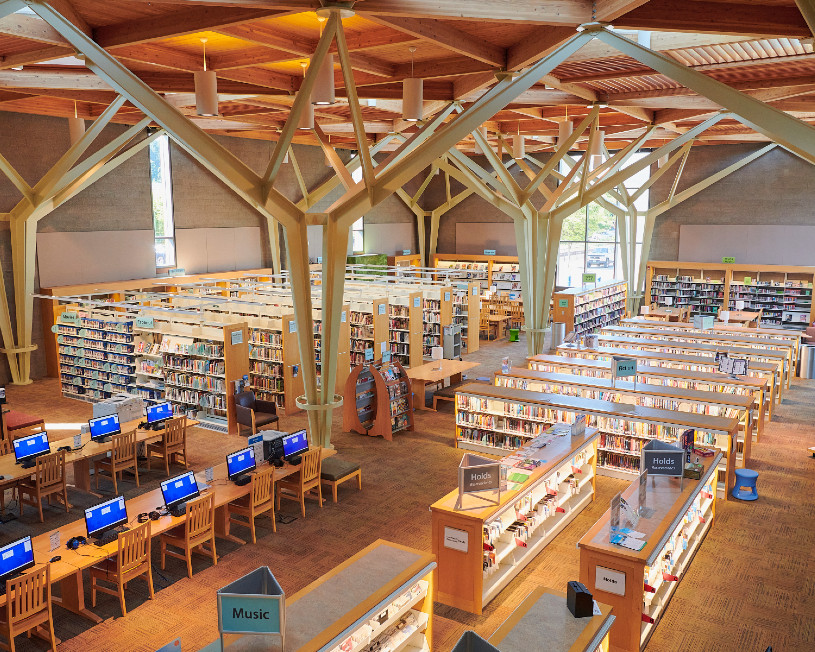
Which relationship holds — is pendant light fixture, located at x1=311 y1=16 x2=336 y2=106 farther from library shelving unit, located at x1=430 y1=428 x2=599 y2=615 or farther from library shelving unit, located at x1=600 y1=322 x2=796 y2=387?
library shelving unit, located at x1=600 y1=322 x2=796 y2=387

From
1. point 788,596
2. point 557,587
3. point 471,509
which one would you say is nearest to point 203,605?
point 471,509

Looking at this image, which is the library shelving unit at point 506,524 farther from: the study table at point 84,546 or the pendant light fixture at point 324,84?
the pendant light fixture at point 324,84

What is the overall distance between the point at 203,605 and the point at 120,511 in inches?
54.4

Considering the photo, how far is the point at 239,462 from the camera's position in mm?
9016

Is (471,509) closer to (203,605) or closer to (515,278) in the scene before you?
(203,605)

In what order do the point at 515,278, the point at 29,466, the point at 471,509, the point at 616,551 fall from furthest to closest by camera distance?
the point at 515,278 → the point at 29,466 → the point at 471,509 → the point at 616,551

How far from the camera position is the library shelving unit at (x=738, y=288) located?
22.6 m

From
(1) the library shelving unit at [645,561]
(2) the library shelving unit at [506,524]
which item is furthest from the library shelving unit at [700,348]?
(1) the library shelving unit at [645,561]

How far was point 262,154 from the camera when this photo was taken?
77.0 feet

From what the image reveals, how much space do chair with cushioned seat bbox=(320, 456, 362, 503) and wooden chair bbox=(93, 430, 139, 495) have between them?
9.67 ft

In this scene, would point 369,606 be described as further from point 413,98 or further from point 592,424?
point 413,98

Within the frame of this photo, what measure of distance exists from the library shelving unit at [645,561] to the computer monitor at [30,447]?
759 centimetres

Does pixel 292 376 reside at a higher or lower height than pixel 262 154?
lower

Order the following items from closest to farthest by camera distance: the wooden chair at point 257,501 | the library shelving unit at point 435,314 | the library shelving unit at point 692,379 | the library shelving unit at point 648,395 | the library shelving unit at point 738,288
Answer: the wooden chair at point 257,501 < the library shelving unit at point 648,395 < the library shelving unit at point 692,379 < the library shelving unit at point 435,314 < the library shelving unit at point 738,288
